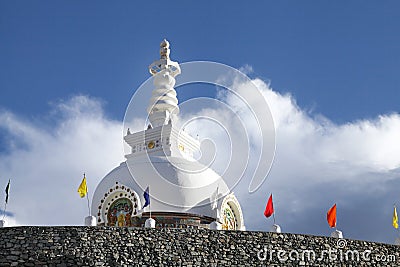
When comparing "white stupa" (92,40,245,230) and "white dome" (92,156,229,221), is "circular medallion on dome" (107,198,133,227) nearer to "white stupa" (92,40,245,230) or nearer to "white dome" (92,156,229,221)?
"white stupa" (92,40,245,230)

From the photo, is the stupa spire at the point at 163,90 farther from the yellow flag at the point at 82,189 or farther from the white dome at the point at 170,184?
the yellow flag at the point at 82,189

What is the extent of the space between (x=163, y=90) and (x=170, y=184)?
22.6 ft

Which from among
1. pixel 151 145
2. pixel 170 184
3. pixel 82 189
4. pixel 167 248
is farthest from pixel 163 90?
pixel 167 248

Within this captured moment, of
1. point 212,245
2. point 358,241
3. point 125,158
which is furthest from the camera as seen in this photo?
point 125,158

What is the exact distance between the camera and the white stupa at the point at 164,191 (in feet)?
76.4

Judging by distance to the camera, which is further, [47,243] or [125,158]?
[125,158]

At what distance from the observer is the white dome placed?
2366 centimetres

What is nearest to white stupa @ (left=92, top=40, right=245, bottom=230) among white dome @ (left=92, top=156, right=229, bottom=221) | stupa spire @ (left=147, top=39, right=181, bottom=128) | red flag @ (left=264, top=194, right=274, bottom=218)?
white dome @ (left=92, top=156, right=229, bottom=221)

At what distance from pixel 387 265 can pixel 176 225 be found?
8.24m

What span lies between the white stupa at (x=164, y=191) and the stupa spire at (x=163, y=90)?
1.08 meters

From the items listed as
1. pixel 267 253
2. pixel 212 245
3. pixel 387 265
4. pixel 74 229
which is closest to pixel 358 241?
pixel 387 265

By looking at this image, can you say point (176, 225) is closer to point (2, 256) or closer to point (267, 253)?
point (267, 253)

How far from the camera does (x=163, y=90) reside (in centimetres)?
2931

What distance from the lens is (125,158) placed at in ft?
91.6
